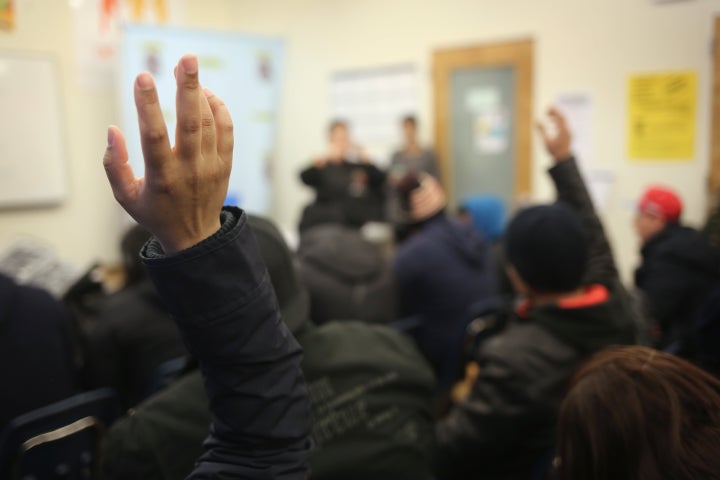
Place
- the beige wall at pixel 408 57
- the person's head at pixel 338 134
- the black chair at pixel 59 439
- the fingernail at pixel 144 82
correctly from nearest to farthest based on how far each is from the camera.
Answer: the fingernail at pixel 144 82 → the black chair at pixel 59 439 → the beige wall at pixel 408 57 → the person's head at pixel 338 134

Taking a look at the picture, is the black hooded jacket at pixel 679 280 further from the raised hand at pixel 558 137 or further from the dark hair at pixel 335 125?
the dark hair at pixel 335 125

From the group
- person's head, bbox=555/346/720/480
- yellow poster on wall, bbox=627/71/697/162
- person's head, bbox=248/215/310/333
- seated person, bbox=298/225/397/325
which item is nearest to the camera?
person's head, bbox=555/346/720/480

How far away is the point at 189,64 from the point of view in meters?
0.39

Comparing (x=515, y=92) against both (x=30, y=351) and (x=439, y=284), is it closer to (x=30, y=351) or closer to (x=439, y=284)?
(x=439, y=284)

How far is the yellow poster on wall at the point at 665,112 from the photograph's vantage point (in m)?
1.44

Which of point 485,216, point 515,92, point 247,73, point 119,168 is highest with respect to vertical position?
point 247,73

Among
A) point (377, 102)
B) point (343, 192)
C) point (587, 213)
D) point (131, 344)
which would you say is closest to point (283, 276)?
point (131, 344)

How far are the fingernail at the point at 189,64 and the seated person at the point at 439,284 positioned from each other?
5.52 feet

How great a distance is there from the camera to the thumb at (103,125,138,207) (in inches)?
16.1

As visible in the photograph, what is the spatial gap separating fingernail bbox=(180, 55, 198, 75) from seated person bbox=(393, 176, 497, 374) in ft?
5.52

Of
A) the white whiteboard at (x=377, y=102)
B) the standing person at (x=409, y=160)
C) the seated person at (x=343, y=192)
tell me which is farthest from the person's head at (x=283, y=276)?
the white whiteboard at (x=377, y=102)

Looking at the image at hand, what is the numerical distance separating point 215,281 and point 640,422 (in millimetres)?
478

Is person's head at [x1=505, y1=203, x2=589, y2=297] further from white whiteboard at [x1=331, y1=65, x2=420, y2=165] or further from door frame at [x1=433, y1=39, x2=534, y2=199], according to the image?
white whiteboard at [x1=331, y1=65, x2=420, y2=165]

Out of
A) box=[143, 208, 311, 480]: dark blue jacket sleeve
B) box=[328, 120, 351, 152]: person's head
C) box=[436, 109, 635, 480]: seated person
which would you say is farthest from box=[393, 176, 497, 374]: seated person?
box=[328, 120, 351, 152]: person's head
